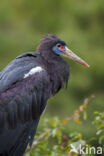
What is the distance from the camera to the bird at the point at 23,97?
15.6 ft

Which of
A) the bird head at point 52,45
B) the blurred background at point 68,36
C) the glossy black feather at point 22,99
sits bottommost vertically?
the blurred background at point 68,36

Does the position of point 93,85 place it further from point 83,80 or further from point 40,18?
point 40,18

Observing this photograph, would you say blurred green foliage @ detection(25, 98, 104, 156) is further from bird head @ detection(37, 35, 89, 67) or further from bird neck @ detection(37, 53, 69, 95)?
bird head @ detection(37, 35, 89, 67)

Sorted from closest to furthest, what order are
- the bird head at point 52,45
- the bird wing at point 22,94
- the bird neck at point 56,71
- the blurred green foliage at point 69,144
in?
1. the blurred green foliage at point 69,144
2. the bird wing at point 22,94
3. the bird neck at point 56,71
4. the bird head at point 52,45

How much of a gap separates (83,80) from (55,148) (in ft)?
32.7

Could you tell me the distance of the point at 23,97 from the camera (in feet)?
15.9

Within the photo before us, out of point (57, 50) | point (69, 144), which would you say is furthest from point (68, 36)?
point (69, 144)

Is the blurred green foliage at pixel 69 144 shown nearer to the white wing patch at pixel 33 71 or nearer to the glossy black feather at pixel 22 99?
the glossy black feather at pixel 22 99

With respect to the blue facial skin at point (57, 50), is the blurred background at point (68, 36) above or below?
below

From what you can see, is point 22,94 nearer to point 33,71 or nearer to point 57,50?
point 33,71

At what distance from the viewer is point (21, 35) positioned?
51.3 feet

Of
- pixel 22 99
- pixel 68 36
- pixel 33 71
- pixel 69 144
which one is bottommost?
pixel 68 36

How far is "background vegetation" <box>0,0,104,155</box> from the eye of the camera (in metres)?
13.9

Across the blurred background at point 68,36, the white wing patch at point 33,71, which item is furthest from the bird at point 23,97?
the blurred background at point 68,36
